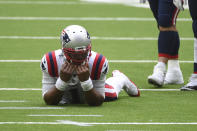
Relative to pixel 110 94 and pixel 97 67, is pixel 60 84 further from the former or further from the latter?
pixel 110 94

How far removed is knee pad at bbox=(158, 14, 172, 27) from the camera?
22.9ft

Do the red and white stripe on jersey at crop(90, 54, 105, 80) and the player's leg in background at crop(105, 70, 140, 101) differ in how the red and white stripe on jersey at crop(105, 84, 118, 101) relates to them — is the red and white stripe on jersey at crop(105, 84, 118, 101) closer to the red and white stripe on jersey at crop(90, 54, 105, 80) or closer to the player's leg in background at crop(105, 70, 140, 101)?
the player's leg in background at crop(105, 70, 140, 101)

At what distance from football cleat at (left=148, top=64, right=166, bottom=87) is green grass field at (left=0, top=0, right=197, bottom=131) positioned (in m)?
0.14

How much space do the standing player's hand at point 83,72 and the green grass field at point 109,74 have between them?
291 millimetres

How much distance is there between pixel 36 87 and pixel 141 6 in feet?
24.6

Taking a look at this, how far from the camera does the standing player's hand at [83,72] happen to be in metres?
5.53

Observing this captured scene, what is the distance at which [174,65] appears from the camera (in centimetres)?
727

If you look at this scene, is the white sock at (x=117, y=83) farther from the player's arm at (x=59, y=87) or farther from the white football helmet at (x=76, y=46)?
the white football helmet at (x=76, y=46)

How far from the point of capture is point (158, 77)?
692cm

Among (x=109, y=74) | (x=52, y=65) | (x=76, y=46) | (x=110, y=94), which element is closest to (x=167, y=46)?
(x=109, y=74)

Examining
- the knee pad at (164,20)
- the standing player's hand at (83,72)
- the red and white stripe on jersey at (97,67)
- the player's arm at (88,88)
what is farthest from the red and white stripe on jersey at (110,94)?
the knee pad at (164,20)

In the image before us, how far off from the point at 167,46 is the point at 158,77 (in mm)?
393

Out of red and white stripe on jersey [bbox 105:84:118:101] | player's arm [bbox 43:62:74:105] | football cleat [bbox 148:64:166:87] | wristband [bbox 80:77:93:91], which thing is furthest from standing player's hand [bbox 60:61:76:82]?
football cleat [bbox 148:64:166:87]

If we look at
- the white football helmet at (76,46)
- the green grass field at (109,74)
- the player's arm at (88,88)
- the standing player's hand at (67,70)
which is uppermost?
the white football helmet at (76,46)
